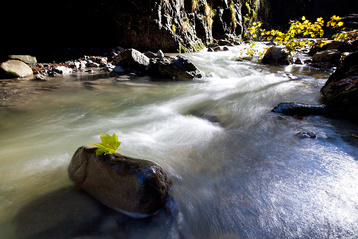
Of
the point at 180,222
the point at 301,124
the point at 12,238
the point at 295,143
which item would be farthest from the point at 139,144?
the point at 301,124

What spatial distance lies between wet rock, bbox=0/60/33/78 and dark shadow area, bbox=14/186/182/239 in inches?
327

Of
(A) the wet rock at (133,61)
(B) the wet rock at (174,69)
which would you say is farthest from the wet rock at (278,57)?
(A) the wet rock at (133,61)

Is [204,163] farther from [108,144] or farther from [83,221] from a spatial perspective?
[83,221]

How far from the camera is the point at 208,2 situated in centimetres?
1775

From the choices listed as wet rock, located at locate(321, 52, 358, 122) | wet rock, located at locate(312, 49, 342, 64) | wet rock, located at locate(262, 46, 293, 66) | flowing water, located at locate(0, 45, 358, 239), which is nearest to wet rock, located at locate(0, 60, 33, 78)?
flowing water, located at locate(0, 45, 358, 239)

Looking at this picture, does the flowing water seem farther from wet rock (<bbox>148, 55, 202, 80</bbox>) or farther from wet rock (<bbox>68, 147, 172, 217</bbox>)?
wet rock (<bbox>148, 55, 202, 80</bbox>)

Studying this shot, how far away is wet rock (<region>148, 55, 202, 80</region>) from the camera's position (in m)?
8.30

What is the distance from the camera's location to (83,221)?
1672 millimetres

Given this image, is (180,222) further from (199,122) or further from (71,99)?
(71,99)

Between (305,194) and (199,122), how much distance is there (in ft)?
7.65

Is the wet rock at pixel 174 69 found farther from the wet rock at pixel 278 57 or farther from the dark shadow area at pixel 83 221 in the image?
the dark shadow area at pixel 83 221

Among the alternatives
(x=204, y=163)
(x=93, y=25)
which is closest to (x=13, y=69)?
(x=93, y=25)

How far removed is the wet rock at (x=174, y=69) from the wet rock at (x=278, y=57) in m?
5.67

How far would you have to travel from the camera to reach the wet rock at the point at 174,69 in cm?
830
